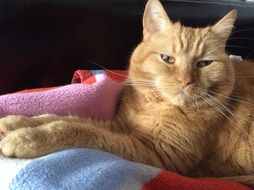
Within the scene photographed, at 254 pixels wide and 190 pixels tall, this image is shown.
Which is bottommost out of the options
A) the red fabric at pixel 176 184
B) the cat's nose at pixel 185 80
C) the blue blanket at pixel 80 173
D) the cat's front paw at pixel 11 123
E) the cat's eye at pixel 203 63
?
the red fabric at pixel 176 184

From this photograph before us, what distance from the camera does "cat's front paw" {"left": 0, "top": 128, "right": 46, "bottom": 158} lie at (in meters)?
1.09

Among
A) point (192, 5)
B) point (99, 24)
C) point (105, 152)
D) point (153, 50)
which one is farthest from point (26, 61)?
point (192, 5)

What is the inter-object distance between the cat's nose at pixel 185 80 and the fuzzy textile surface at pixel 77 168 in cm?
27

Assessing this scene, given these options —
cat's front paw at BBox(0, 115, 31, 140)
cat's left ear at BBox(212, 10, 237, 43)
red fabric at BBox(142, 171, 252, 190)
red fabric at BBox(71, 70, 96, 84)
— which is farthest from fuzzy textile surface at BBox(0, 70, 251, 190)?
cat's left ear at BBox(212, 10, 237, 43)

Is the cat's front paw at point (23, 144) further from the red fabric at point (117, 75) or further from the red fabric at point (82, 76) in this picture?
the red fabric at point (117, 75)

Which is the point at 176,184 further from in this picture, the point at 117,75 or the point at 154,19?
the point at 117,75

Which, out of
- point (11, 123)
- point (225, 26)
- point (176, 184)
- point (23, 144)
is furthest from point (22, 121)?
point (225, 26)

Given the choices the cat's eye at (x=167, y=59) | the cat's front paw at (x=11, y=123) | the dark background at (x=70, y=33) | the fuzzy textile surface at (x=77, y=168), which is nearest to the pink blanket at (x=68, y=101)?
the fuzzy textile surface at (x=77, y=168)

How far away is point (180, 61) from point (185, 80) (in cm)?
9

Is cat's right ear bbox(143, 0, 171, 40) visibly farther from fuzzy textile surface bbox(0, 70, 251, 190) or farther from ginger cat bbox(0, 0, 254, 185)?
fuzzy textile surface bbox(0, 70, 251, 190)

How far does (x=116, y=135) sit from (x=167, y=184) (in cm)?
24

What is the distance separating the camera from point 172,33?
1483 mm

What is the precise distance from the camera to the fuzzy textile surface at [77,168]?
0.96 metres

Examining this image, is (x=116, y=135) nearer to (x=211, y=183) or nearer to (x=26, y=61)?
(x=211, y=183)
